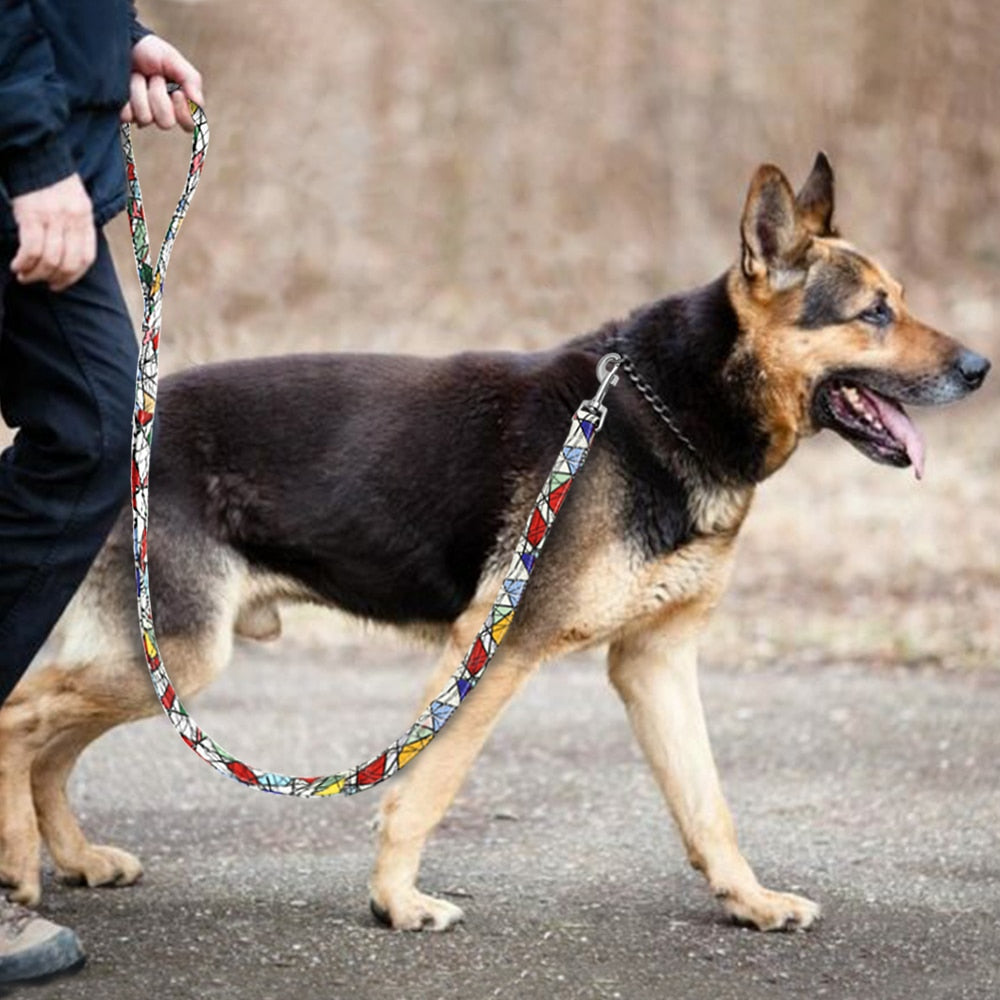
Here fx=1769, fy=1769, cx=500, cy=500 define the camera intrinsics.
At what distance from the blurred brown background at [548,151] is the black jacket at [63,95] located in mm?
11025

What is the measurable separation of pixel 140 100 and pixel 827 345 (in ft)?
6.27

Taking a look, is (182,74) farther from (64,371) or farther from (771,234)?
(771,234)

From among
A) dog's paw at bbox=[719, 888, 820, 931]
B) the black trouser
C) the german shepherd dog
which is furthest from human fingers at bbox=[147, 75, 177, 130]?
dog's paw at bbox=[719, 888, 820, 931]

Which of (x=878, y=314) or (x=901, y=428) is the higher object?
(x=878, y=314)

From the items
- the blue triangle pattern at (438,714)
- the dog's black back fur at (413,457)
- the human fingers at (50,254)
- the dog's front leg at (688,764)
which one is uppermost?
the human fingers at (50,254)

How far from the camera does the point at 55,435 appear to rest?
11.9ft

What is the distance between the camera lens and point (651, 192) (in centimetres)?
1669

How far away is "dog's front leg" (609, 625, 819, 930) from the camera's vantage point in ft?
14.7

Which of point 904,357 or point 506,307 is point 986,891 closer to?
point 904,357

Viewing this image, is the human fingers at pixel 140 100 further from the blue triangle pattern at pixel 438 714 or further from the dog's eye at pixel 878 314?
the dog's eye at pixel 878 314

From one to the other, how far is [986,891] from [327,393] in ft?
7.31

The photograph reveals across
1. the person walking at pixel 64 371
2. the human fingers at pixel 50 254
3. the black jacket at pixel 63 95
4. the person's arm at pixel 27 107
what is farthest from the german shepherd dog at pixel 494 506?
the person's arm at pixel 27 107

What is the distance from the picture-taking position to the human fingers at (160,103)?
4000mm

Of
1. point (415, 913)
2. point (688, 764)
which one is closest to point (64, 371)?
point (415, 913)
